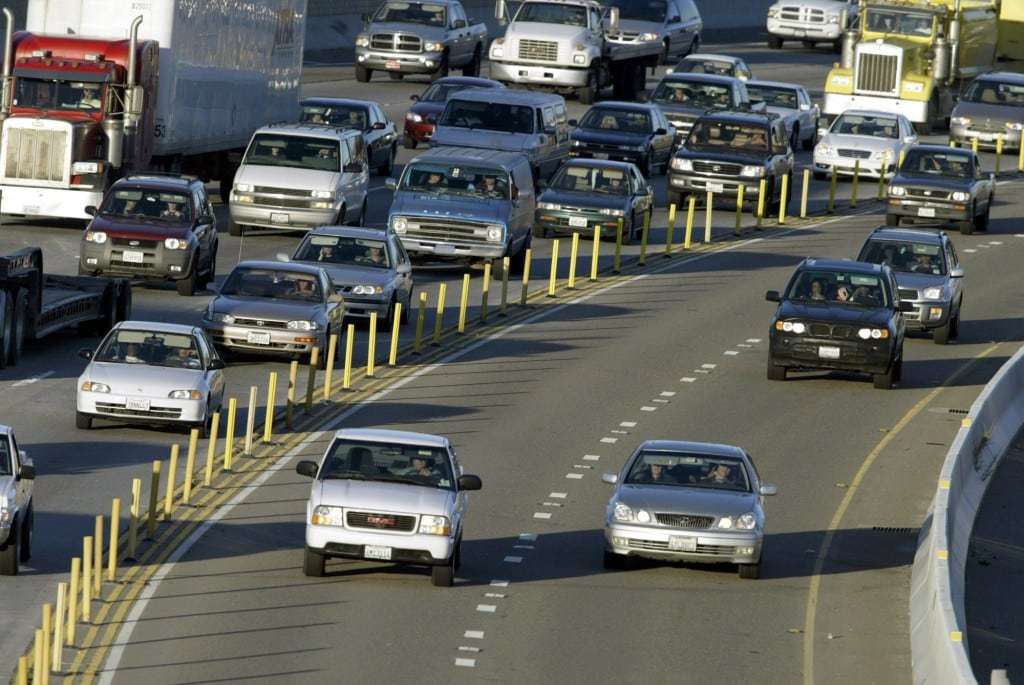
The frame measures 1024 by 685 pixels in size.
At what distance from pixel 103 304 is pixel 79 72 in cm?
862

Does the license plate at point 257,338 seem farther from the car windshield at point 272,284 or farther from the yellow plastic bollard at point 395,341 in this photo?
the yellow plastic bollard at point 395,341

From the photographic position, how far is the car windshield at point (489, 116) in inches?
1965

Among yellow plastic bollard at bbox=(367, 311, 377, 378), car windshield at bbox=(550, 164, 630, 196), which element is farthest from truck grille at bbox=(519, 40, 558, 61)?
yellow plastic bollard at bbox=(367, 311, 377, 378)

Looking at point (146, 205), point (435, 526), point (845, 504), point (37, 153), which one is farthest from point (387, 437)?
point (37, 153)

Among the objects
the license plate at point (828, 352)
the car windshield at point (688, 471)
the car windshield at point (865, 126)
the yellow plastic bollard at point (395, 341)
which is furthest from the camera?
the car windshield at point (865, 126)

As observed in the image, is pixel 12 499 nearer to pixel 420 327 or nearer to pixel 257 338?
pixel 257 338

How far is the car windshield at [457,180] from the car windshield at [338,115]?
791 cm

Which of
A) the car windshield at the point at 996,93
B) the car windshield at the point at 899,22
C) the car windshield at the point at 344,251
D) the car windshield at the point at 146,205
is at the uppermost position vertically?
the car windshield at the point at 899,22

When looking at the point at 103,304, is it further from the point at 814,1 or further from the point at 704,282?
the point at 814,1

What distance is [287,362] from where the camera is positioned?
34656 mm

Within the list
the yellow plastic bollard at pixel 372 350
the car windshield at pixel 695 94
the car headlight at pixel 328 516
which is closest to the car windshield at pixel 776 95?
the car windshield at pixel 695 94

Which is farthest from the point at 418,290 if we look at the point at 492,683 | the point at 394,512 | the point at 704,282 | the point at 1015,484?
Result: the point at 492,683

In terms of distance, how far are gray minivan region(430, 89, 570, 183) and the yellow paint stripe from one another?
1272 cm

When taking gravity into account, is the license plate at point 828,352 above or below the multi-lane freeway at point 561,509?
above
